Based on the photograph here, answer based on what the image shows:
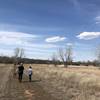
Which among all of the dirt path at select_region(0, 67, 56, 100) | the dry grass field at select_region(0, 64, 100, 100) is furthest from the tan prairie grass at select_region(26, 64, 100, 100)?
the dirt path at select_region(0, 67, 56, 100)

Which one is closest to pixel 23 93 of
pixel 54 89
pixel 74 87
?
pixel 54 89

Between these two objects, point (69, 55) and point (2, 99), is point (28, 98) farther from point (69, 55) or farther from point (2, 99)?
point (69, 55)

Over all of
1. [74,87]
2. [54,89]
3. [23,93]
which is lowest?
[23,93]

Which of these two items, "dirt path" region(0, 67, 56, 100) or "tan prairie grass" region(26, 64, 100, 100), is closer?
"dirt path" region(0, 67, 56, 100)

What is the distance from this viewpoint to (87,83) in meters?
22.8

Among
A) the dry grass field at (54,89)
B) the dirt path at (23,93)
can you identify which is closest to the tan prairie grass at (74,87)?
the dry grass field at (54,89)

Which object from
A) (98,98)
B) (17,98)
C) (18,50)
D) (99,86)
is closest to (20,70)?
(99,86)

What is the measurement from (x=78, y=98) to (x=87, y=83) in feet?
25.2

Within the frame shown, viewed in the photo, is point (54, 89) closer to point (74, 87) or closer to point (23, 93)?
point (74, 87)

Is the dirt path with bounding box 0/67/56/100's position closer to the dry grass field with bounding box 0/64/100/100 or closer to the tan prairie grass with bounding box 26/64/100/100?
the dry grass field with bounding box 0/64/100/100

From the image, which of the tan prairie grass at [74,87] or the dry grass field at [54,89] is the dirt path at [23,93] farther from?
the tan prairie grass at [74,87]

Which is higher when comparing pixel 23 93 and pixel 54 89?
pixel 54 89

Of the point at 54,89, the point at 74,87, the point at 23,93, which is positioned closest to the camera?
the point at 23,93

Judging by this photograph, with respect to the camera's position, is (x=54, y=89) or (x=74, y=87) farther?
(x=74, y=87)
